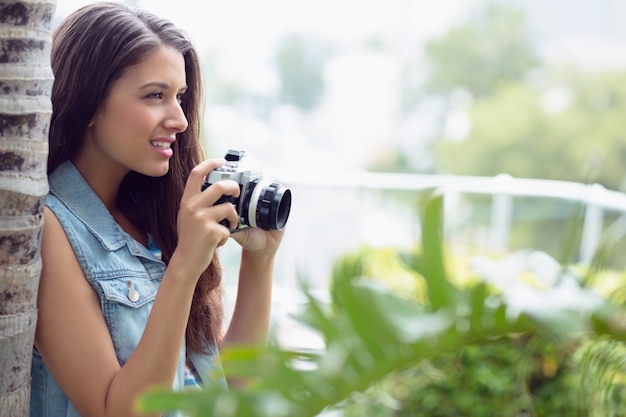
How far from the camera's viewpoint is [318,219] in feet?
11.8

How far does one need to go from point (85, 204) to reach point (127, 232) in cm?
11

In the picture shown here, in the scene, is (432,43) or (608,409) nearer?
(608,409)

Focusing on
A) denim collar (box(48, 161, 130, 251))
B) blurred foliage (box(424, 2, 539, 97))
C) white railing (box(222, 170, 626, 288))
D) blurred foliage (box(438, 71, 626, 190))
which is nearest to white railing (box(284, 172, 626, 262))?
white railing (box(222, 170, 626, 288))

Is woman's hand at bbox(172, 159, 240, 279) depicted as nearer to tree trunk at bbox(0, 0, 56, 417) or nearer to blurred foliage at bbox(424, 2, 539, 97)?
tree trunk at bbox(0, 0, 56, 417)

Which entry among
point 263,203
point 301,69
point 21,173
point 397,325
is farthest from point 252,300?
point 301,69

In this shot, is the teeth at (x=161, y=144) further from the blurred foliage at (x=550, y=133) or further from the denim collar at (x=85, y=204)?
the blurred foliage at (x=550, y=133)

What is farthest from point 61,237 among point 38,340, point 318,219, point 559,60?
point 559,60

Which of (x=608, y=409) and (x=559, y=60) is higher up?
(x=608, y=409)

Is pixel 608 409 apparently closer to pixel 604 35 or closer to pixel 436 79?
pixel 436 79

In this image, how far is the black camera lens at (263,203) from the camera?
1168 mm

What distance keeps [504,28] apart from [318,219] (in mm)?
13821

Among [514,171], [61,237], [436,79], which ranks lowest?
[514,171]

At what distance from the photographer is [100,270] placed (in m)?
1.10

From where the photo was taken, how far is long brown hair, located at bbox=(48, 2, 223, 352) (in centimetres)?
114
